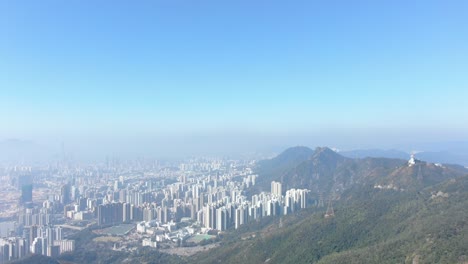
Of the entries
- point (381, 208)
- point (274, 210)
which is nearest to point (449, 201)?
point (381, 208)

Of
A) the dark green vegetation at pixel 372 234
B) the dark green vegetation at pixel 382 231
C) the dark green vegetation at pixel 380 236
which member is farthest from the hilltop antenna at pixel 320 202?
the dark green vegetation at pixel 380 236

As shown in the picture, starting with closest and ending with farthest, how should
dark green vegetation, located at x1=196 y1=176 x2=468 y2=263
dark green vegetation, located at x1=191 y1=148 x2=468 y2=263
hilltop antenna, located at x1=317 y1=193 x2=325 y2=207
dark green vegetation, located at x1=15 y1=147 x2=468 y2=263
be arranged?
dark green vegetation, located at x1=196 y1=176 x2=468 y2=263
dark green vegetation, located at x1=191 y1=148 x2=468 y2=263
dark green vegetation, located at x1=15 y1=147 x2=468 y2=263
hilltop antenna, located at x1=317 y1=193 x2=325 y2=207

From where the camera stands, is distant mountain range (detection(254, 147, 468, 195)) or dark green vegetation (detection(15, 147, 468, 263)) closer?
dark green vegetation (detection(15, 147, 468, 263))

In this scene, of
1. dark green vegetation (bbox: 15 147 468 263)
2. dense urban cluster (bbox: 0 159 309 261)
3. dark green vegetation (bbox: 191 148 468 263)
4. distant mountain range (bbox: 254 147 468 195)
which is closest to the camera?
dark green vegetation (bbox: 191 148 468 263)

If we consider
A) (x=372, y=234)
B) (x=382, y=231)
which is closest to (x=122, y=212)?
(x=372, y=234)

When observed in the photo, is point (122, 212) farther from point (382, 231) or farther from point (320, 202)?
point (382, 231)

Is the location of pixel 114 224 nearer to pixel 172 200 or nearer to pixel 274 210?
pixel 172 200

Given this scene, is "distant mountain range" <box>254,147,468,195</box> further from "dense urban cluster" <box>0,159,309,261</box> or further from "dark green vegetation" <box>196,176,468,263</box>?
"dark green vegetation" <box>196,176,468,263</box>

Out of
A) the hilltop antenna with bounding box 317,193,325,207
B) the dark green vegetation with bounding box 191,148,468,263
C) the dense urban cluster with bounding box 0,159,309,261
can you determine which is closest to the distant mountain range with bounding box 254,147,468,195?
the dark green vegetation with bounding box 191,148,468,263
